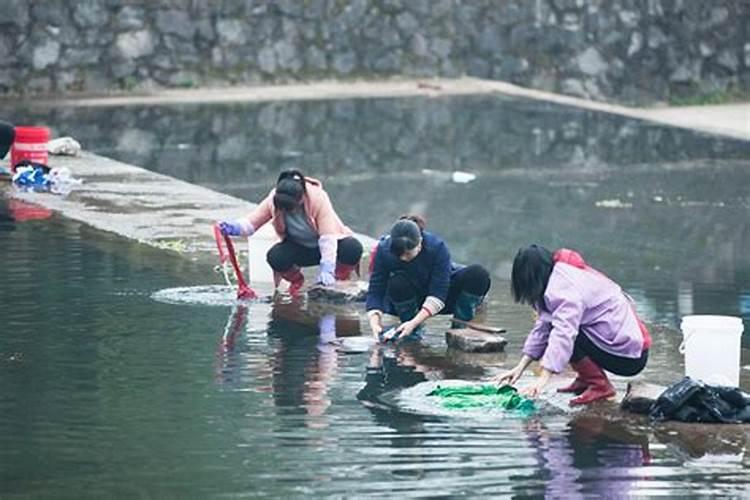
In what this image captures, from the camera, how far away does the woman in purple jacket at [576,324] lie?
958cm

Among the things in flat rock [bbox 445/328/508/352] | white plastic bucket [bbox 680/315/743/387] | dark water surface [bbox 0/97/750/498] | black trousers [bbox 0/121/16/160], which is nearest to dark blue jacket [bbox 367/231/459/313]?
flat rock [bbox 445/328/508/352]

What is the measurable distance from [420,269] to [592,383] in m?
1.59

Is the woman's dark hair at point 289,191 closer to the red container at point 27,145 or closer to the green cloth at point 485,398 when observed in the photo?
the green cloth at point 485,398

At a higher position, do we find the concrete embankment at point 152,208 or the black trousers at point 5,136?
the black trousers at point 5,136

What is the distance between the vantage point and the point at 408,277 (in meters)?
11.3

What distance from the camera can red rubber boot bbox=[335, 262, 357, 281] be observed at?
13.0m

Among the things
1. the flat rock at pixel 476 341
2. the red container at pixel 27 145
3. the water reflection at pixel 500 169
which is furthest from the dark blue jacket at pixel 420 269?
Result: the red container at pixel 27 145

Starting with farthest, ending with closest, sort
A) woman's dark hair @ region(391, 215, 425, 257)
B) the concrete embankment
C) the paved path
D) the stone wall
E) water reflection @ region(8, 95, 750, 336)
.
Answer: the stone wall
the paved path
water reflection @ region(8, 95, 750, 336)
the concrete embankment
woman's dark hair @ region(391, 215, 425, 257)

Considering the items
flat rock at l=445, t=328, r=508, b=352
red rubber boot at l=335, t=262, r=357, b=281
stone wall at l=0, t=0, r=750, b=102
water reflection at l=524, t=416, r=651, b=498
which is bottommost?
water reflection at l=524, t=416, r=651, b=498

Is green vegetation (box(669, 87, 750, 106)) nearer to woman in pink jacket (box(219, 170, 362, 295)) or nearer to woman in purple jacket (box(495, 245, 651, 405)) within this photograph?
woman in pink jacket (box(219, 170, 362, 295))

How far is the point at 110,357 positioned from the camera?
36.2 ft

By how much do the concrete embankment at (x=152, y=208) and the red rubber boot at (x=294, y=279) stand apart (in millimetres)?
224

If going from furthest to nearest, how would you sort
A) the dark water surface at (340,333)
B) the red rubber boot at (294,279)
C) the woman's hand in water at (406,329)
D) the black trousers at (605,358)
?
1. the red rubber boot at (294,279)
2. the woman's hand in water at (406,329)
3. the black trousers at (605,358)
4. the dark water surface at (340,333)

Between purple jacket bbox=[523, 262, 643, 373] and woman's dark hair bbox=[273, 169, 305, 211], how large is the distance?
→ 2890 millimetres
